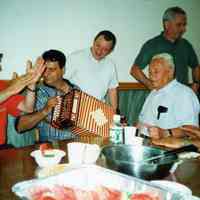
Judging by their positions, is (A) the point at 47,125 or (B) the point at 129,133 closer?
(B) the point at 129,133

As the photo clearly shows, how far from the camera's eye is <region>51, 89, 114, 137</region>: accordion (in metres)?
2.58

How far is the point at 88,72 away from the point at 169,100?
1025 millimetres

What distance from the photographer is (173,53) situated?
409 centimetres

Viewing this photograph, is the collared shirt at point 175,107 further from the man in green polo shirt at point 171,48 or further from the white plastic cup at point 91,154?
the white plastic cup at point 91,154

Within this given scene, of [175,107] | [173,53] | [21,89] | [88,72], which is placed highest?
[173,53]

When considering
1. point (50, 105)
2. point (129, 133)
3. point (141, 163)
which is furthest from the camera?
point (50, 105)

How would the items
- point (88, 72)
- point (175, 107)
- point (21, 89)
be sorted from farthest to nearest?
point (88, 72), point (175, 107), point (21, 89)

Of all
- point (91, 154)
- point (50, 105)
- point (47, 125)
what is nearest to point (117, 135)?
point (91, 154)

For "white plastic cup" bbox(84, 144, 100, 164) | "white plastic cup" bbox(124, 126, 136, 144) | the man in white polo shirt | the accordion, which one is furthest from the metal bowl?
the man in white polo shirt

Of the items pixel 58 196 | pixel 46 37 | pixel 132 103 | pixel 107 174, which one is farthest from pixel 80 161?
pixel 132 103

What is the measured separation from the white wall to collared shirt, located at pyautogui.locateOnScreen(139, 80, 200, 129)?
1454 mm

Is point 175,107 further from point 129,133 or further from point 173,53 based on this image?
point 173,53

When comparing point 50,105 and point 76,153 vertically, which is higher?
point 50,105

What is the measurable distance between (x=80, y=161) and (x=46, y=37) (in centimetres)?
235
